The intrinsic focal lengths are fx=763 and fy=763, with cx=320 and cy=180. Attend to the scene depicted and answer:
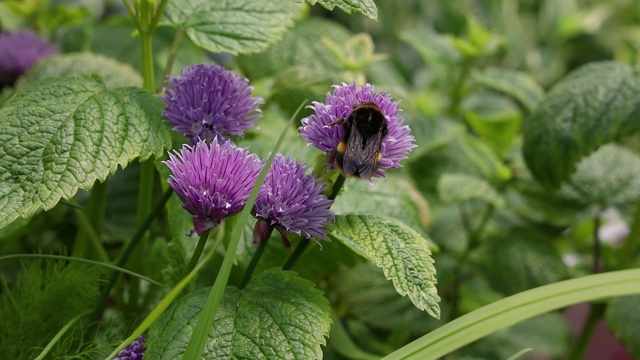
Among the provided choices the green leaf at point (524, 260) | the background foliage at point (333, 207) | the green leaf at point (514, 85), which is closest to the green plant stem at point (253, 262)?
the background foliage at point (333, 207)

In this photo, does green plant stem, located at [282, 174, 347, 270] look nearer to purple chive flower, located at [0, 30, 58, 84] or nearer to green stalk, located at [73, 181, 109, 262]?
green stalk, located at [73, 181, 109, 262]

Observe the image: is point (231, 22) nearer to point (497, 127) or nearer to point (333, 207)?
point (333, 207)

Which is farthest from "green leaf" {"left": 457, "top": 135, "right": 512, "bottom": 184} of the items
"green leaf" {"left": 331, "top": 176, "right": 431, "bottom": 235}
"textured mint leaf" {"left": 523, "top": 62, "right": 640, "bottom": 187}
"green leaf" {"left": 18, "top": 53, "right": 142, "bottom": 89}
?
"green leaf" {"left": 18, "top": 53, "right": 142, "bottom": 89}

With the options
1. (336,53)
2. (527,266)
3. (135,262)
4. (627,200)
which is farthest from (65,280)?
(627,200)

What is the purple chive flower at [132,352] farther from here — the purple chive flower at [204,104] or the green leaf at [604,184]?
the green leaf at [604,184]

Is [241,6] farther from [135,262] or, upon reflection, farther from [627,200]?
[627,200]

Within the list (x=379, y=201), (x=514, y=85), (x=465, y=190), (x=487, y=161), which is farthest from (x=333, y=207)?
(x=514, y=85)

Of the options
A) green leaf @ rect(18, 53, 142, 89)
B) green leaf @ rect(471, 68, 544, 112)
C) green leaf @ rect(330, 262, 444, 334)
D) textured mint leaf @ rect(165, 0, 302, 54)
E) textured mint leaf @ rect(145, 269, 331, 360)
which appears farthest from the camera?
green leaf @ rect(471, 68, 544, 112)
